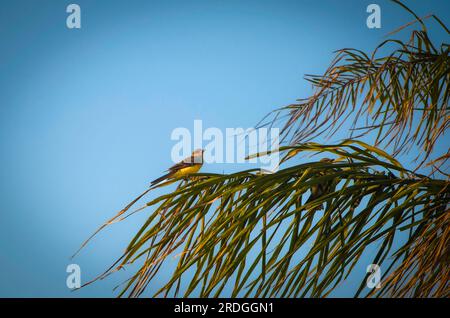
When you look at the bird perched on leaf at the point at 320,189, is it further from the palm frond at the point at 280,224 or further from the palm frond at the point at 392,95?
the palm frond at the point at 392,95

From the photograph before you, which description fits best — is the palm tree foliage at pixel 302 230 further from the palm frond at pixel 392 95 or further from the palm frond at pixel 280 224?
the palm frond at pixel 392 95

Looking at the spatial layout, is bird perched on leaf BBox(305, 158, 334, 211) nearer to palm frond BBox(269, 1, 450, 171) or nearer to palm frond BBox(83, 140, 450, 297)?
palm frond BBox(83, 140, 450, 297)

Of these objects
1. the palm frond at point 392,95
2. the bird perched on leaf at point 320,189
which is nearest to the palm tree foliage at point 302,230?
the bird perched on leaf at point 320,189

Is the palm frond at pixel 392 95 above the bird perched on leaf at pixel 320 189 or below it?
above

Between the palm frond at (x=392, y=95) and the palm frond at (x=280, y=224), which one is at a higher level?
the palm frond at (x=392, y=95)

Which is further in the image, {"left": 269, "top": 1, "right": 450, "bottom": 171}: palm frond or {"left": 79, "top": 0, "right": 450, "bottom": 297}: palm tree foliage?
{"left": 269, "top": 1, "right": 450, "bottom": 171}: palm frond

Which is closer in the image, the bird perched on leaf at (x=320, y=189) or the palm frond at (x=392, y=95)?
the bird perched on leaf at (x=320, y=189)

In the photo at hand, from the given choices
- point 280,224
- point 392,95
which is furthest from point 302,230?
point 392,95

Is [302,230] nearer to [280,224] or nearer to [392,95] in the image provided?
[280,224]

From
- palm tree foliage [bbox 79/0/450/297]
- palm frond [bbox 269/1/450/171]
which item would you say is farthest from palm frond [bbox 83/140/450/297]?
palm frond [bbox 269/1/450/171]

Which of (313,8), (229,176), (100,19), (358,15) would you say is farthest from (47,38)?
(229,176)
